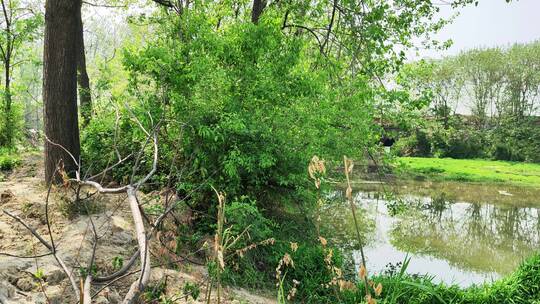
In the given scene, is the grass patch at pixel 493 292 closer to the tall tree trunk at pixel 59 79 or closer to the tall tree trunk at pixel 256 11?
the tall tree trunk at pixel 59 79

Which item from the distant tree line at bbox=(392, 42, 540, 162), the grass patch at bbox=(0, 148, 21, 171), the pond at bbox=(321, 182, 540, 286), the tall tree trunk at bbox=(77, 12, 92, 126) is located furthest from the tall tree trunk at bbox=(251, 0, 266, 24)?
the distant tree line at bbox=(392, 42, 540, 162)

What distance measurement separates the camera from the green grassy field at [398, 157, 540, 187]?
80.2 feet

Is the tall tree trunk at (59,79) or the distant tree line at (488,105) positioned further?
the distant tree line at (488,105)

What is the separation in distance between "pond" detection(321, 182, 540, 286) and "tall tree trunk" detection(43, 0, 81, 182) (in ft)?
16.8

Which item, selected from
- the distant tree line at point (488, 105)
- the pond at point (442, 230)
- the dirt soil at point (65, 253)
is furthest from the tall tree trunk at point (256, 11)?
the distant tree line at point (488, 105)

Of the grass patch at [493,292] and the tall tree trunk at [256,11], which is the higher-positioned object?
the tall tree trunk at [256,11]

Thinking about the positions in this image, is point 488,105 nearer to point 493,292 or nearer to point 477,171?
point 477,171

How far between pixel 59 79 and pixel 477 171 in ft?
78.9

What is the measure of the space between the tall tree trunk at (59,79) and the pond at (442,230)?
5116 mm

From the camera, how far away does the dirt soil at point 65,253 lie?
3760 millimetres

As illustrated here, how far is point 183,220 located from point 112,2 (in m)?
10.2

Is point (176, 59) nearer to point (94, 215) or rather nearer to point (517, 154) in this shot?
point (94, 215)

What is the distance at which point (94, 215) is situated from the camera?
18.8 ft

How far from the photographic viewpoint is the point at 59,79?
6977mm
